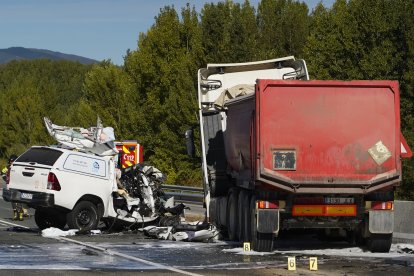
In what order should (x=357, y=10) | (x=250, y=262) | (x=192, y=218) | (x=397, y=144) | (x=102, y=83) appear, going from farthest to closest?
(x=102, y=83) < (x=357, y=10) < (x=192, y=218) < (x=397, y=144) < (x=250, y=262)

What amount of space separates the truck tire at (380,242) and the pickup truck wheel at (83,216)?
6227mm

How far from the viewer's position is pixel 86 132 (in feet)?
66.4

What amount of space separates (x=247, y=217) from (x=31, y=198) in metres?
4.95

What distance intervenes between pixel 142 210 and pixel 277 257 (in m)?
6.06

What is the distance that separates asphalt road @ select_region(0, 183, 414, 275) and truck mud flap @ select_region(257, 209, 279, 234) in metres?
0.37

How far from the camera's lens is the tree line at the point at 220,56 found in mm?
43531

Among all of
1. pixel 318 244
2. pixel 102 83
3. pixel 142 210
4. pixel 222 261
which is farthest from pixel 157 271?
pixel 102 83

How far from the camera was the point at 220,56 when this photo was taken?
4438 cm

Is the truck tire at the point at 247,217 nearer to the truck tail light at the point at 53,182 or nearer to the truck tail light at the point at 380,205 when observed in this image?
the truck tail light at the point at 380,205

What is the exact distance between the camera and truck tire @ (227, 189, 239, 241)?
16578 mm

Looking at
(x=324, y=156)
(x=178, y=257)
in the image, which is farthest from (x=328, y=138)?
(x=178, y=257)

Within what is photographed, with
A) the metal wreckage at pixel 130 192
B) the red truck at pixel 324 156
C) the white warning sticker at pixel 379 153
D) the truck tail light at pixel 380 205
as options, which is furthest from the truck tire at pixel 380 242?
the metal wreckage at pixel 130 192

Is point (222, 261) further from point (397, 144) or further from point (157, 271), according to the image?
point (397, 144)

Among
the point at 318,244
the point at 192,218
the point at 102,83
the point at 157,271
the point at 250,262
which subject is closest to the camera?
the point at 157,271
